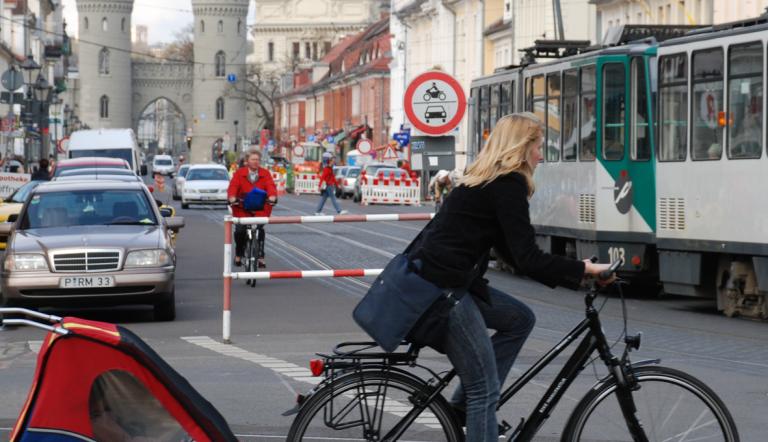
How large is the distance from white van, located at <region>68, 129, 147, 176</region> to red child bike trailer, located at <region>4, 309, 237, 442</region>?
41.6m

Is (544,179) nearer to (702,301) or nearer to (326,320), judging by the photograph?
(702,301)

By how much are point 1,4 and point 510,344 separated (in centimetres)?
8007

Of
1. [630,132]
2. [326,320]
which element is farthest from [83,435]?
[630,132]

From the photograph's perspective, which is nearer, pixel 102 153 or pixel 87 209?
pixel 87 209

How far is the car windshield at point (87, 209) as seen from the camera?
17.4m

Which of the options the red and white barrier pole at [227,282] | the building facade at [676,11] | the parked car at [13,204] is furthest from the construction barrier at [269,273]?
the building facade at [676,11]

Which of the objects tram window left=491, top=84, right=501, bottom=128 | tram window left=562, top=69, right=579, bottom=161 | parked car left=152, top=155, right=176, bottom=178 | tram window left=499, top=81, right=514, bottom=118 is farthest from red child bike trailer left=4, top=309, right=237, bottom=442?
parked car left=152, top=155, right=176, bottom=178

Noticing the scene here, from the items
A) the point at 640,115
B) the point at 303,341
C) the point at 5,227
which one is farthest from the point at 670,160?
the point at 5,227

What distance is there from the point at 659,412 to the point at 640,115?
1342cm

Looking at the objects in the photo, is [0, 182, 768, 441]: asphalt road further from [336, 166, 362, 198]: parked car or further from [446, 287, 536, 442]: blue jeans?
[336, 166, 362, 198]: parked car

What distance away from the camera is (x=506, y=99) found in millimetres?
25672

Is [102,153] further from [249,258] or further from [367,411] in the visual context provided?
[367,411]

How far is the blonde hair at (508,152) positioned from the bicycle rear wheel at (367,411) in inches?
35.4

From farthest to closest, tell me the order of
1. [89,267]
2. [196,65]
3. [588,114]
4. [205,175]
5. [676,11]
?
1. [196,65]
2. [205,175]
3. [676,11]
4. [588,114]
5. [89,267]
